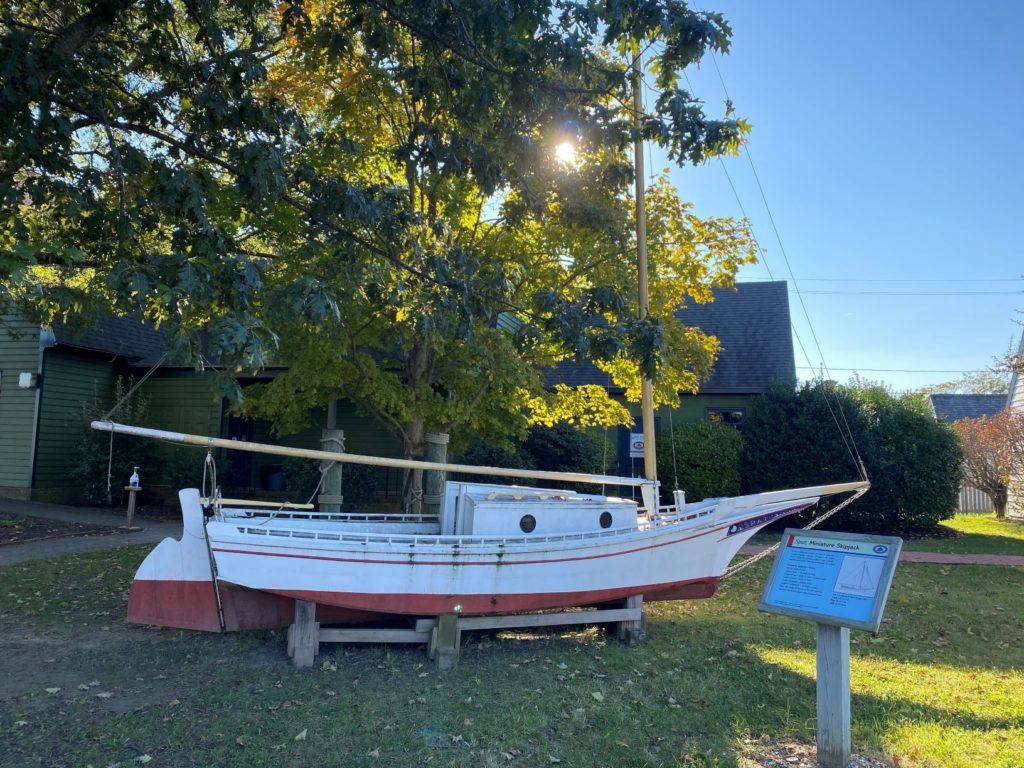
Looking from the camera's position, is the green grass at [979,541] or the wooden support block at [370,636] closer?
the wooden support block at [370,636]

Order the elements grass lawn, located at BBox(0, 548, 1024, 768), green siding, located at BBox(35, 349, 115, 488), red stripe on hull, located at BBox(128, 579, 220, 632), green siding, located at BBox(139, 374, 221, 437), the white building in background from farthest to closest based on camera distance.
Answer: the white building in background < green siding, located at BBox(139, 374, 221, 437) < green siding, located at BBox(35, 349, 115, 488) < red stripe on hull, located at BBox(128, 579, 220, 632) < grass lawn, located at BBox(0, 548, 1024, 768)

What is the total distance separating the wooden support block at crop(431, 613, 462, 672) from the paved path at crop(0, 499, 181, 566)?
7042 mm

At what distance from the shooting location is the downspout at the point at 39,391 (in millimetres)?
15961

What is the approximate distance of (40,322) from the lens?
8344 mm

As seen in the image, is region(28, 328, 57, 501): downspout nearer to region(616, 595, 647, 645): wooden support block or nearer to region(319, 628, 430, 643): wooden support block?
region(319, 628, 430, 643): wooden support block

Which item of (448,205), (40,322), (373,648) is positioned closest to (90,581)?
(40,322)

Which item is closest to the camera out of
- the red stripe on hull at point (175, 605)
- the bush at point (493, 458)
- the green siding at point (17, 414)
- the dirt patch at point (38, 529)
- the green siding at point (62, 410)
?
the red stripe on hull at point (175, 605)

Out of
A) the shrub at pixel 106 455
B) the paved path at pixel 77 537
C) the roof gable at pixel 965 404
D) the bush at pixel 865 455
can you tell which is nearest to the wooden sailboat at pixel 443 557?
the paved path at pixel 77 537

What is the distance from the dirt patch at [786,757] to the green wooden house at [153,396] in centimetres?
1047

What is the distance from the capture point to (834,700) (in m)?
4.55

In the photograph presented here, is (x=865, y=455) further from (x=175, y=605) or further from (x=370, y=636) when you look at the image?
(x=175, y=605)

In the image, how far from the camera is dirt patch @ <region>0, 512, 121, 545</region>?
12.1 metres

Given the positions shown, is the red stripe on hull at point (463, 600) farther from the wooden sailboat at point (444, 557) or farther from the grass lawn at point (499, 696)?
the grass lawn at point (499, 696)

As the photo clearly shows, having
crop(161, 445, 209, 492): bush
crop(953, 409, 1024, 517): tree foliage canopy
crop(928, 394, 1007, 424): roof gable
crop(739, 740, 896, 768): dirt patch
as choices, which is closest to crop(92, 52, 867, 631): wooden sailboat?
crop(739, 740, 896, 768): dirt patch
